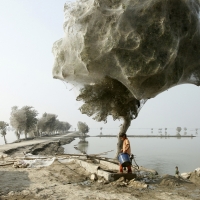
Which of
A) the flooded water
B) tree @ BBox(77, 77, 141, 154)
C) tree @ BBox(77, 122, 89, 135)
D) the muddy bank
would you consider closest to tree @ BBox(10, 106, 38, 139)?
the flooded water

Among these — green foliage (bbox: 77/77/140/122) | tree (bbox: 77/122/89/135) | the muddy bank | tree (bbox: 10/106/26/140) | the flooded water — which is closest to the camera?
green foliage (bbox: 77/77/140/122)

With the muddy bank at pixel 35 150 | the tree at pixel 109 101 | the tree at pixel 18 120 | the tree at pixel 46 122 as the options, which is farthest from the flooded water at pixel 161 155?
the tree at pixel 46 122

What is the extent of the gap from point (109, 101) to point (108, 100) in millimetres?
90

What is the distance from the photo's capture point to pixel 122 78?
8648 millimetres

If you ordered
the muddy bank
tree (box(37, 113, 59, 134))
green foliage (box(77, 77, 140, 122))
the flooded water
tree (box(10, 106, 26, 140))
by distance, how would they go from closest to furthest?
green foliage (box(77, 77, 140, 122)) < the muddy bank < the flooded water < tree (box(10, 106, 26, 140)) < tree (box(37, 113, 59, 134))

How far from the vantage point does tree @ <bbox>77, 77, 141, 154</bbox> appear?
11.2 metres

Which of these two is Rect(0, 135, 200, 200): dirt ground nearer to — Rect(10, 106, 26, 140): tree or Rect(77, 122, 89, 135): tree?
Rect(10, 106, 26, 140): tree

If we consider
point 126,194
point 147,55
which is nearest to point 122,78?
point 147,55

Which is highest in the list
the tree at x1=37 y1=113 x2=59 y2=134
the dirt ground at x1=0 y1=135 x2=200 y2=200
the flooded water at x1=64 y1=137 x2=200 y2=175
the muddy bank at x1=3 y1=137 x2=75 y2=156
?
the tree at x1=37 y1=113 x2=59 y2=134

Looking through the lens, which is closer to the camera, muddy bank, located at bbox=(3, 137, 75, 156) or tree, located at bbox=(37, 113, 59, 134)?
muddy bank, located at bbox=(3, 137, 75, 156)

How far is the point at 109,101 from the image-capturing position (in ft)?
39.8

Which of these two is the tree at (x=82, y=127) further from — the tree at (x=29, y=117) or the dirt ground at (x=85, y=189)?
the dirt ground at (x=85, y=189)

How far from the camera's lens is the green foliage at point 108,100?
11.2 metres

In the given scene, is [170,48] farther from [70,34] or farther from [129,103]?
[129,103]
